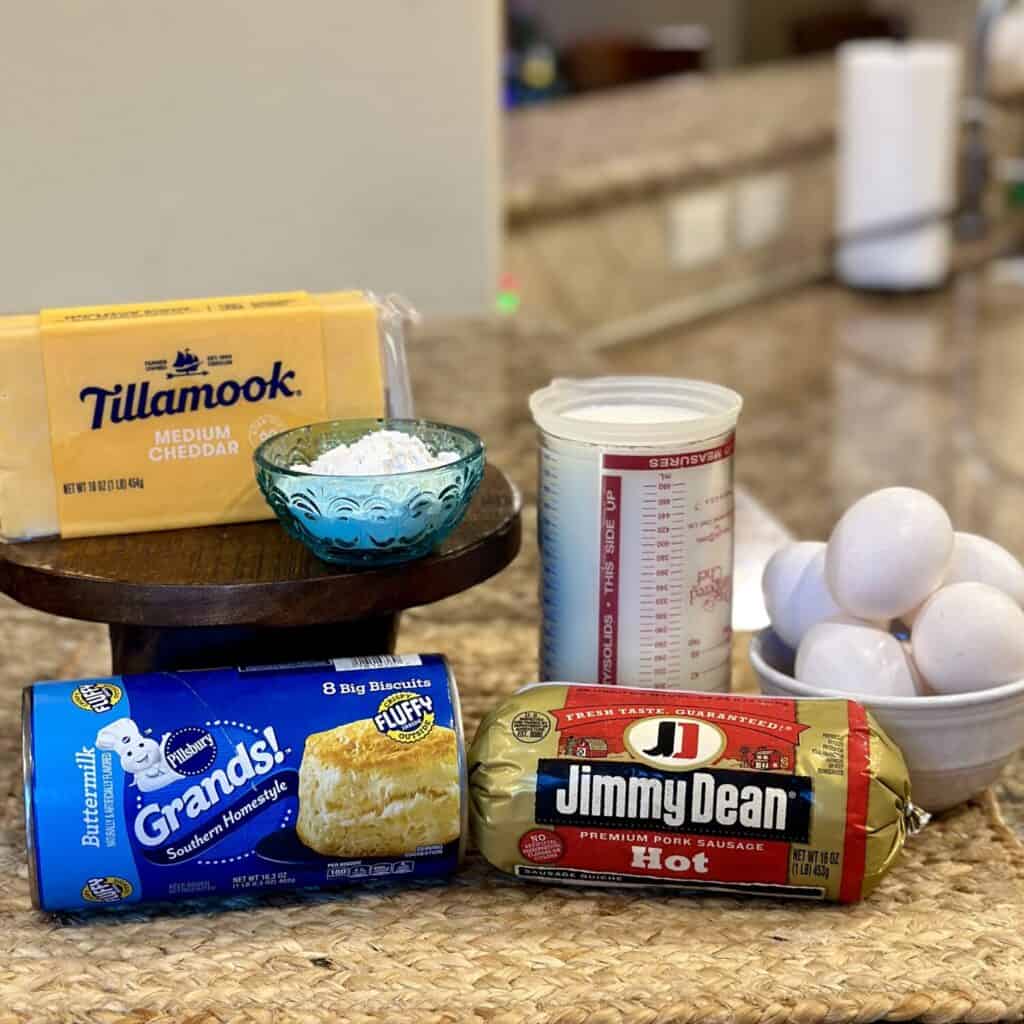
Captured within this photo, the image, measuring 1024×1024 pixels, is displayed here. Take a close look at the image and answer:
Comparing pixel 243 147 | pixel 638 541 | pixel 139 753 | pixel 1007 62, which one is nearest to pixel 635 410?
pixel 638 541

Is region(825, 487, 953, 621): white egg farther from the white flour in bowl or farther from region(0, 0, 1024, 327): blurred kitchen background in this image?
region(0, 0, 1024, 327): blurred kitchen background

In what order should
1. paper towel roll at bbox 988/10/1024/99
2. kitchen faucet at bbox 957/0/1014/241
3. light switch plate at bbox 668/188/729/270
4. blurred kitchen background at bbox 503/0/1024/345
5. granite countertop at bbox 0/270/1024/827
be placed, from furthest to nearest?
paper towel roll at bbox 988/10/1024/99
kitchen faucet at bbox 957/0/1014/241
light switch plate at bbox 668/188/729/270
blurred kitchen background at bbox 503/0/1024/345
granite countertop at bbox 0/270/1024/827

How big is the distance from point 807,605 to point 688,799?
6.0 inches

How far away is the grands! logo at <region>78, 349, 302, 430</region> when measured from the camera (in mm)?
704

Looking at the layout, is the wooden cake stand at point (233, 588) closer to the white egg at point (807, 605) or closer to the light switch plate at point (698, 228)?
the white egg at point (807, 605)

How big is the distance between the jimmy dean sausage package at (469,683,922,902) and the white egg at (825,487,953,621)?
6 cm

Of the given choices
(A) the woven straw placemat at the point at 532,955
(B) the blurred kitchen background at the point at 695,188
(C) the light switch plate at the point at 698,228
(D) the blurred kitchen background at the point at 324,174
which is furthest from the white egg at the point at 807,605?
(C) the light switch plate at the point at 698,228

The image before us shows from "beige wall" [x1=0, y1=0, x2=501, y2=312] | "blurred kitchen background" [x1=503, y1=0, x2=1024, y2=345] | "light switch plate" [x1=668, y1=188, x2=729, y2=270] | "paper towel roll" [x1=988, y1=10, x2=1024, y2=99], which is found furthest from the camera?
"paper towel roll" [x1=988, y1=10, x2=1024, y2=99]

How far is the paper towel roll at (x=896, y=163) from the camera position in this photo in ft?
8.31

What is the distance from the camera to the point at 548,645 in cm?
75

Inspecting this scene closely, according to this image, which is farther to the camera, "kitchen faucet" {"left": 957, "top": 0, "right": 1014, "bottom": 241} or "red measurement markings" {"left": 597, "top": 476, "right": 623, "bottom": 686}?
"kitchen faucet" {"left": 957, "top": 0, "right": 1014, "bottom": 241}

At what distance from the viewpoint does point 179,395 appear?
0.71 meters

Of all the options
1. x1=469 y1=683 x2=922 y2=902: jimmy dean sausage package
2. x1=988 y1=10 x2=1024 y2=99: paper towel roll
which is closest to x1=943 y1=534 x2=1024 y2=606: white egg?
x1=469 y1=683 x2=922 y2=902: jimmy dean sausage package

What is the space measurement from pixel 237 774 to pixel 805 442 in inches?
57.8
